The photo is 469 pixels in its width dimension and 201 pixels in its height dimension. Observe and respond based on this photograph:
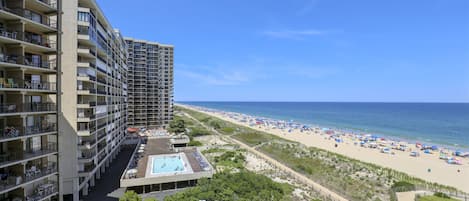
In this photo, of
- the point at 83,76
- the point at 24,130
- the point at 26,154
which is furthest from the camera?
the point at 83,76

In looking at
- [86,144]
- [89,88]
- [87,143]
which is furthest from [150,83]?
[86,144]

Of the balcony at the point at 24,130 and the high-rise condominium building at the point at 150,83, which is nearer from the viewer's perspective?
the balcony at the point at 24,130

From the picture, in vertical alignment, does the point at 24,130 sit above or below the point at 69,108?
below

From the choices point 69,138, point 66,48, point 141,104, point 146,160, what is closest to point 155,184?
point 146,160

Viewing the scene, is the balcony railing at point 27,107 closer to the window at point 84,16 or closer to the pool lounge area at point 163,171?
the window at point 84,16

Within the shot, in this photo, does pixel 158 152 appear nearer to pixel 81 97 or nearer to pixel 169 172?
pixel 169 172

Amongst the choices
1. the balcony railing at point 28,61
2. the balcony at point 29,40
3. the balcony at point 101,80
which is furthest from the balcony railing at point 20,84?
the balcony at point 101,80

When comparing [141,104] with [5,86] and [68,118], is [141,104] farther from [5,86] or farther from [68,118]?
[5,86]
